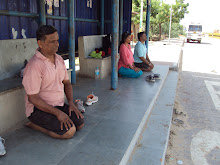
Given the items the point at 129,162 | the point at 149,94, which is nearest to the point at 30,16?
the point at 149,94

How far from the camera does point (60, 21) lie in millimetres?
6469

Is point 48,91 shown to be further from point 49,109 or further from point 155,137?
point 155,137

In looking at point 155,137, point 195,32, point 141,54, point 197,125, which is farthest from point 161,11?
point 155,137

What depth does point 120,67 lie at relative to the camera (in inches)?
225

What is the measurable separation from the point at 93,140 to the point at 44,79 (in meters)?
0.92

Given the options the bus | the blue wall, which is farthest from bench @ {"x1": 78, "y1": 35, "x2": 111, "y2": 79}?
the bus

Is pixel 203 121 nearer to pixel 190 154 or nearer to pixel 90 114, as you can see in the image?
pixel 190 154

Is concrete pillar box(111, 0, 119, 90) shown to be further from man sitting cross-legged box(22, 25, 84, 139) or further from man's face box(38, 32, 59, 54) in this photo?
man's face box(38, 32, 59, 54)

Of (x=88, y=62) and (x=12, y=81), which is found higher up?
(x=88, y=62)

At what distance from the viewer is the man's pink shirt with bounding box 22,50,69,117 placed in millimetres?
2375

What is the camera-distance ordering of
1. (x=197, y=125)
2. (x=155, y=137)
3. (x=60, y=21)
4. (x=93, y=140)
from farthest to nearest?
(x=60, y=21)
(x=197, y=125)
(x=155, y=137)
(x=93, y=140)

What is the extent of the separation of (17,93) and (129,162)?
5.46 ft

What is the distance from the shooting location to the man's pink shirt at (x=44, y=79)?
7.79ft

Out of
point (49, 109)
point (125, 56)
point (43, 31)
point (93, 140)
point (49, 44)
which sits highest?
point (43, 31)
